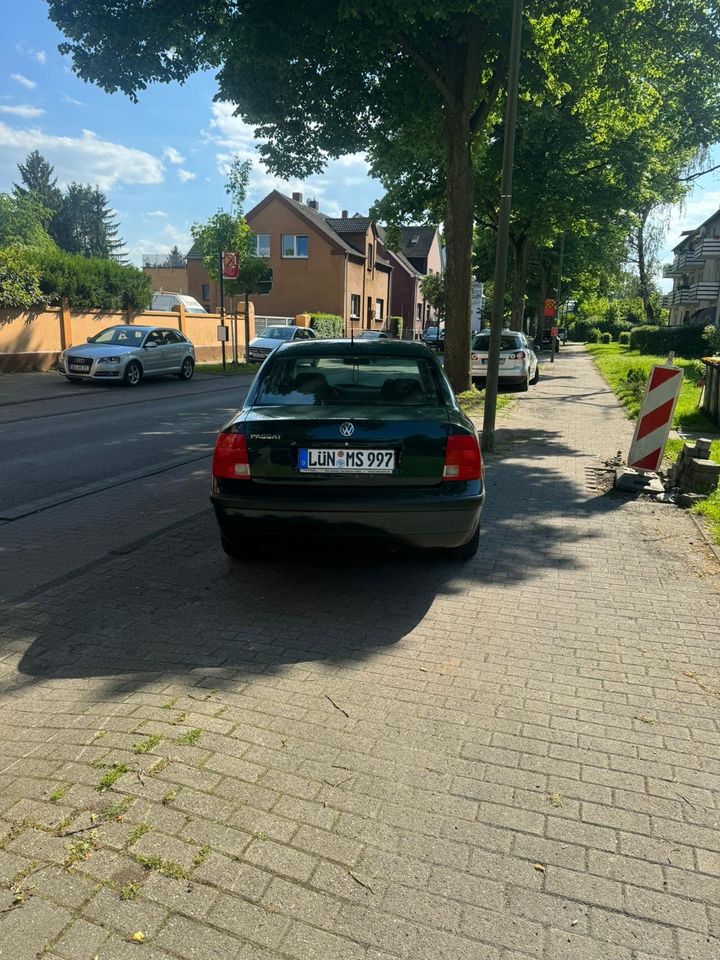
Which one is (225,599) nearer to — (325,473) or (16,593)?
(325,473)

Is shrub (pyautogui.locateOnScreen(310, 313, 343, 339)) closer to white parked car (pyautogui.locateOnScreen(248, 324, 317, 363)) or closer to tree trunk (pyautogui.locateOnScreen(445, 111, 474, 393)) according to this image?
white parked car (pyautogui.locateOnScreen(248, 324, 317, 363))

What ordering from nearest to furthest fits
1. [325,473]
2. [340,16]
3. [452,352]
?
[325,473] < [340,16] < [452,352]

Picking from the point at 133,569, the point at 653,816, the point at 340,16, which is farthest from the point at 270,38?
the point at 653,816

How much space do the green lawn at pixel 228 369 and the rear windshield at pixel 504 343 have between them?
8359mm

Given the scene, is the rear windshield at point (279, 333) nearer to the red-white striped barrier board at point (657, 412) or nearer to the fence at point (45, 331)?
the fence at point (45, 331)

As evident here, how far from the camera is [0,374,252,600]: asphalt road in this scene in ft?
18.1

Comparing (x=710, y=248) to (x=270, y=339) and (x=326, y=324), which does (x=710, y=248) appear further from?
(x=270, y=339)

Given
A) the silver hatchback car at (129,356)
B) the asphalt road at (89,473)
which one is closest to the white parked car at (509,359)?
the asphalt road at (89,473)

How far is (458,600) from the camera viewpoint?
14.8 feet

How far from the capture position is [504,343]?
20406mm

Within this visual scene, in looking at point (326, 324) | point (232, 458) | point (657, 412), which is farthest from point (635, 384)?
point (326, 324)

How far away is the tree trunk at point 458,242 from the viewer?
14.2m

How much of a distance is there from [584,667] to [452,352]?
1214 cm

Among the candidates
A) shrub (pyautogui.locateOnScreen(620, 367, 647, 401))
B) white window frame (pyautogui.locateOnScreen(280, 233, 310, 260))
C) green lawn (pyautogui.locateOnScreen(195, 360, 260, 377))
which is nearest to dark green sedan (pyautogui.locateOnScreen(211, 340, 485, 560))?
shrub (pyautogui.locateOnScreen(620, 367, 647, 401))
